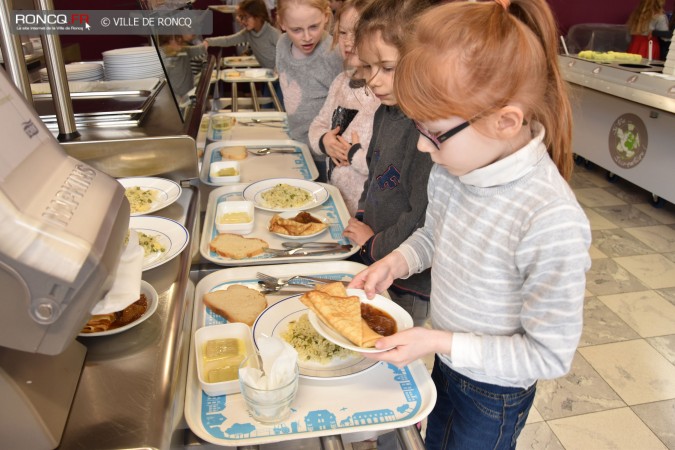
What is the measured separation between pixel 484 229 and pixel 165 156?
3.92 feet

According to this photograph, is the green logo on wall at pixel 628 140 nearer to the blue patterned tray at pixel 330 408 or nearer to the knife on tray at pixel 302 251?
the knife on tray at pixel 302 251

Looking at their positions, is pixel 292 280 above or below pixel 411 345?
below

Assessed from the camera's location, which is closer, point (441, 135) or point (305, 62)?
point (441, 135)

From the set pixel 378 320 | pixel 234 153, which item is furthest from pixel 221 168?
pixel 378 320

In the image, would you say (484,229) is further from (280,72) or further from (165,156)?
(280,72)

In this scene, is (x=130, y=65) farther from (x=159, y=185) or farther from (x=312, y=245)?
(x=312, y=245)

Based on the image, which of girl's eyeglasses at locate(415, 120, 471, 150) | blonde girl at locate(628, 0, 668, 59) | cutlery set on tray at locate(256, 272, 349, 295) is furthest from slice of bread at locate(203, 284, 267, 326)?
blonde girl at locate(628, 0, 668, 59)

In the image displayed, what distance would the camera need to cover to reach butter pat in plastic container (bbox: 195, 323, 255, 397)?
1132mm

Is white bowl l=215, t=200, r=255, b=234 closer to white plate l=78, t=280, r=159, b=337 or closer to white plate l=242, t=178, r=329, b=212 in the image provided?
white plate l=242, t=178, r=329, b=212

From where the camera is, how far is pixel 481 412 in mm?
1314

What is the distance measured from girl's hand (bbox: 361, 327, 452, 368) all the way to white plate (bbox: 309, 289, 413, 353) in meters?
0.02

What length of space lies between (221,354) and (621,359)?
2434mm

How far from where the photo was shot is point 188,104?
2.22m

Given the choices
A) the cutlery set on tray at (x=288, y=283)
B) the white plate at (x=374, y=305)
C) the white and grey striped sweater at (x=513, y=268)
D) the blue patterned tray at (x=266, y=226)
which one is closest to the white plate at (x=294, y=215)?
the blue patterned tray at (x=266, y=226)
